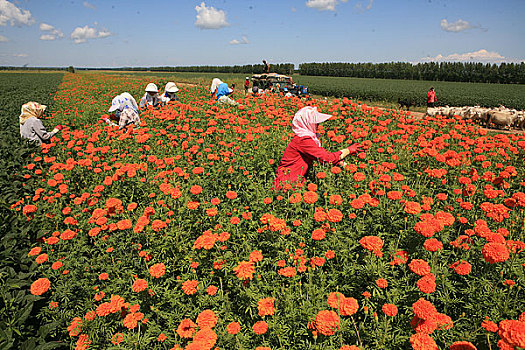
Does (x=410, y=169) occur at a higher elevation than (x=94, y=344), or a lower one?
higher

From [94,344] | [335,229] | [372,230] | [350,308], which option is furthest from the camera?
[372,230]

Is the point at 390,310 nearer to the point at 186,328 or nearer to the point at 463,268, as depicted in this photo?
the point at 463,268

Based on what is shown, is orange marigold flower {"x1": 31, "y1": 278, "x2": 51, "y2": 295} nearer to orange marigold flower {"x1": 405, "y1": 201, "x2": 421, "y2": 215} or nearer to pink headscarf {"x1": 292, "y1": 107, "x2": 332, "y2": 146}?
orange marigold flower {"x1": 405, "y1": 201, "x2": 421, "y2": 215}

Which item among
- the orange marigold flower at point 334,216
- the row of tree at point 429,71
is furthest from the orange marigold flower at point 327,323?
the row of tree at point 429,71

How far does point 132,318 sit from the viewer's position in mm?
1851

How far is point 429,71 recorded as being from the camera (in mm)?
60938

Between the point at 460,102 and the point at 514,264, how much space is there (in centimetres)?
2911

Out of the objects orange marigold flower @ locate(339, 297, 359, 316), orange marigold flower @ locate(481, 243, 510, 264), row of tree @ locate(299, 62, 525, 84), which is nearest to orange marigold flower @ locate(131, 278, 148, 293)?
orange marigold flower @ locate(339, 297, 359, 316)

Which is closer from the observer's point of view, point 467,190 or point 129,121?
point 467,190

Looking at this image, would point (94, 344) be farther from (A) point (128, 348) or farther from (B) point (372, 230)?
(B) point (372, 230)

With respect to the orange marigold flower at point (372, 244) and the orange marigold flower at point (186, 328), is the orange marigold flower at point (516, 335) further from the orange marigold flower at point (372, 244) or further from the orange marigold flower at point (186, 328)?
the orange marigold flower at point (186, 328)

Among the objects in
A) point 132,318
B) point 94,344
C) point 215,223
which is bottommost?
point 94,344

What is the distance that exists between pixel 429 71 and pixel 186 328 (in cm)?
7426

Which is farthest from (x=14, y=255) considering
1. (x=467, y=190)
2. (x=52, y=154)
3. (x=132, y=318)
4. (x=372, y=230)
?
(x=467, y=190)
